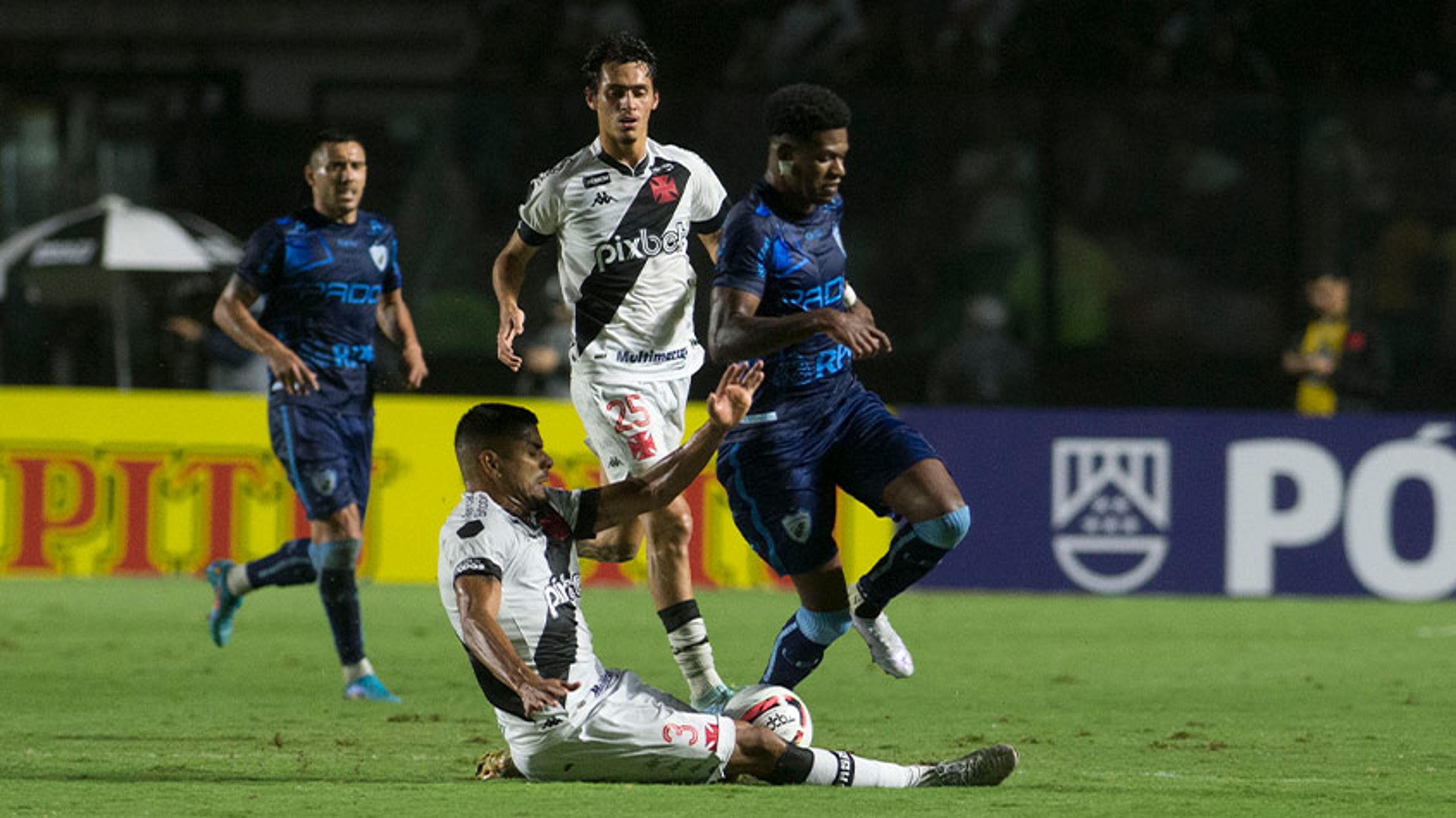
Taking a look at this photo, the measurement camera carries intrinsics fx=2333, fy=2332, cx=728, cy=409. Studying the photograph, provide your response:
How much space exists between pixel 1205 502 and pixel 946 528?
7376mm

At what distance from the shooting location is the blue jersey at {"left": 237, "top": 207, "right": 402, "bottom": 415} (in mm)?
10164

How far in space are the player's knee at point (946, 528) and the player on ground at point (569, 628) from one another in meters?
1.05

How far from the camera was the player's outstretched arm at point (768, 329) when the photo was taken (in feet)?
23.6

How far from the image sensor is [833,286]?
7.99 m

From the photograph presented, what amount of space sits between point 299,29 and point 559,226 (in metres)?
11.2

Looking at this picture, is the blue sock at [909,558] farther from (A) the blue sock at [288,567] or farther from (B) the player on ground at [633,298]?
(A) the blue sock at [288,567]

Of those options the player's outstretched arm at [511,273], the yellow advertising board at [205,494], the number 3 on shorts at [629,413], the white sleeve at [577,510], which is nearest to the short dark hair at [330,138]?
the player's outstretched arm at [511,273]

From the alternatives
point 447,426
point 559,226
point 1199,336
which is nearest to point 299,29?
point 447,426

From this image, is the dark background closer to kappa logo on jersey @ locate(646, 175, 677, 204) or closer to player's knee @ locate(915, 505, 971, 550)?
kappa logo on jersey @ locate(646, 175, 677, 204)

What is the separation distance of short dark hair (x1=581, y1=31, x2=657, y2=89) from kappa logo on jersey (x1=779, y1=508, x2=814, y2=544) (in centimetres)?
171

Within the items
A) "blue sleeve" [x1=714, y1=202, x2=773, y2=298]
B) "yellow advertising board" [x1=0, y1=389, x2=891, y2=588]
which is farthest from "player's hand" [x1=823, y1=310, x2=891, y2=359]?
"yellow advertising board" [x1=0, y1=389, x2=891, y2=588]

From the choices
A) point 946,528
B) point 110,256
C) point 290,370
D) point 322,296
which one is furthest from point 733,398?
point 110,256

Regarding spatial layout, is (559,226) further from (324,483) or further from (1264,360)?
(1264,360)

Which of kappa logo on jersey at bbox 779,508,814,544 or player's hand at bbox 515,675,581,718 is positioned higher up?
kappa logo on jersey at bbox 779,508,814,544
